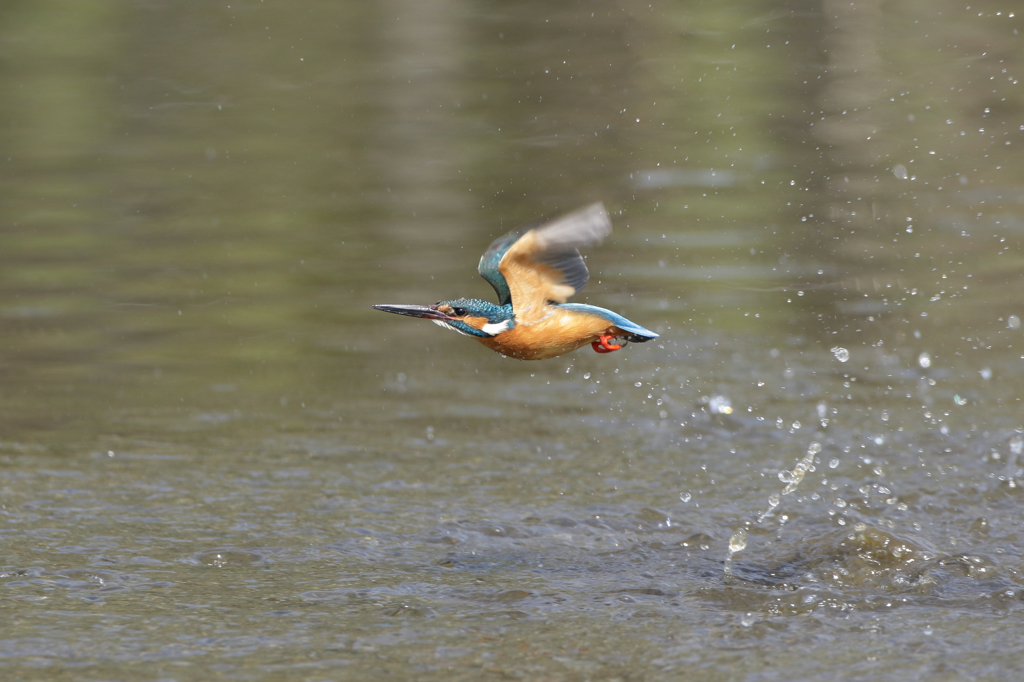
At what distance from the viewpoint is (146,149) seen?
1045 cm

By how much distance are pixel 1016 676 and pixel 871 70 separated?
913 centimetres

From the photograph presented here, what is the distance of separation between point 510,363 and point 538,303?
2836 mm

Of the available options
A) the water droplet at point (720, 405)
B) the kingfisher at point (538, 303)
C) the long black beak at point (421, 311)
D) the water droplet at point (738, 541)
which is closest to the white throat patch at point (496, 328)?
the kingfisher at point (538, 303)

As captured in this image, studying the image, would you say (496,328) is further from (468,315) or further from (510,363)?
(510,363)

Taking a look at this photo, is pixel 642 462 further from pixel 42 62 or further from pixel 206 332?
pixel 42 62

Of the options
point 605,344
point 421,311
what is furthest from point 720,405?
point 421,311

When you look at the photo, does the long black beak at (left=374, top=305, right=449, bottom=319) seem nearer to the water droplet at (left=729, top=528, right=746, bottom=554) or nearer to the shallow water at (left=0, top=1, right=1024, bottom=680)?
the shallow water at (left=0, top=1, right=1024, bottom=680)

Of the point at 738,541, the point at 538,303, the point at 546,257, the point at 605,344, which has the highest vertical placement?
the point at 546,257

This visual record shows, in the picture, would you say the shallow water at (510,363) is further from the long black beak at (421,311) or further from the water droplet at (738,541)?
the long black beak at (421,311)

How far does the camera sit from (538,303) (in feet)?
11.9

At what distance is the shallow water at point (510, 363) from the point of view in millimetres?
3703

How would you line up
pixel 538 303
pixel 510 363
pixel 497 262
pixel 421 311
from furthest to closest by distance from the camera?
pixel 510 363, pixel 538 303, pixel 497 262, pixel 421 311

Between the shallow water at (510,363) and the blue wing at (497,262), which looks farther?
the shallow water at (510,363)

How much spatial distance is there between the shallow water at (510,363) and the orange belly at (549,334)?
0.74m
